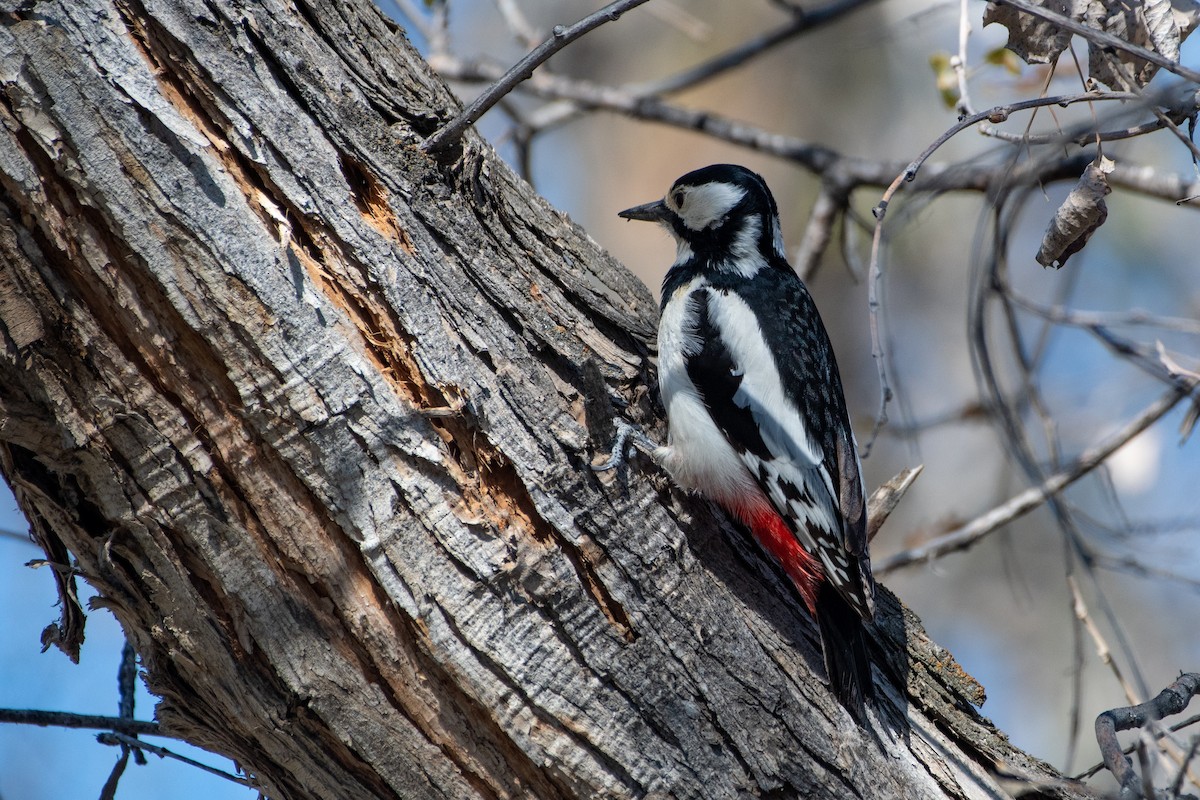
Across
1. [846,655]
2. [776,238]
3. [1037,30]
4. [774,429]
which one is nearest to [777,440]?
[774,429]

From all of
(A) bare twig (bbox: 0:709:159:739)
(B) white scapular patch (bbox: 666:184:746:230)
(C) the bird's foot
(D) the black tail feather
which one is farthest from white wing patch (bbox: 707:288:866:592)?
(A) bare twig (bbox: 0:709:159:739)

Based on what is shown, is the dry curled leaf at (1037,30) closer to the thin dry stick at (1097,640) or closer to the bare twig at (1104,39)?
the bare twig at (1104,39)

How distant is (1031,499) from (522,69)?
2.39 m

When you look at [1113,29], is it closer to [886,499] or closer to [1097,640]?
[886,499]

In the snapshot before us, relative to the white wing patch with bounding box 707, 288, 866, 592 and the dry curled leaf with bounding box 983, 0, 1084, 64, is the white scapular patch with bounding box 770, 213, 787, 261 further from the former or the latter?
the dry curled leaf with bounding box 983, 0, 1084, 64

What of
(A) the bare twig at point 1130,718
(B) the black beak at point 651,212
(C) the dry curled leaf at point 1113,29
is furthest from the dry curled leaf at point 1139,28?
(B) the black beak at point 651,212

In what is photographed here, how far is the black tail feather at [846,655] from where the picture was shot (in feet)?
7.57

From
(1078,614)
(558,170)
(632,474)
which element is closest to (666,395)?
(632,474)

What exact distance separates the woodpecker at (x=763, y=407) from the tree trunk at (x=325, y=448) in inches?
14.7

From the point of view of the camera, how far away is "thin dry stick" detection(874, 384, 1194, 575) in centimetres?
316

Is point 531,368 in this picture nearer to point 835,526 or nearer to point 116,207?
point 116,207

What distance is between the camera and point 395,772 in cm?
192

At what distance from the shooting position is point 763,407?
120 inches

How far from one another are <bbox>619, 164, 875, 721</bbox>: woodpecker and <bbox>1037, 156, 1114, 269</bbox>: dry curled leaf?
3.13 ft
